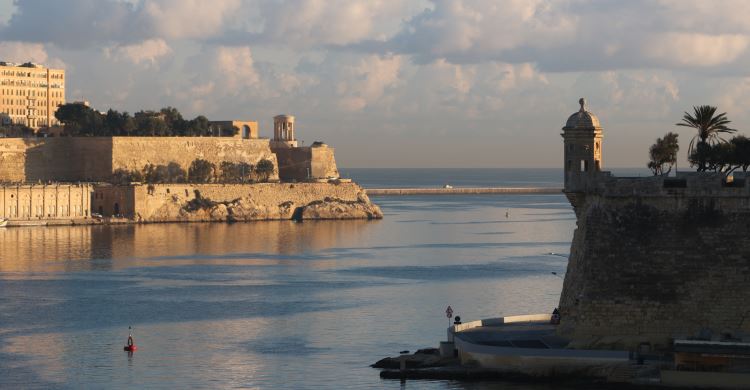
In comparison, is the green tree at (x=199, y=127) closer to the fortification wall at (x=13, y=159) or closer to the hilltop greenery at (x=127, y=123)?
the hilltop greenery at (x=127, y=123)

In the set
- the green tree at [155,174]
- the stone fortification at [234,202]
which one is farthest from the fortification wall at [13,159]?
the green tree at [155,174]

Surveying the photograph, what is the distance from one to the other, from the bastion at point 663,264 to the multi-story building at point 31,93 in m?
101

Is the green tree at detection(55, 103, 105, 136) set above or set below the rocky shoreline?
above

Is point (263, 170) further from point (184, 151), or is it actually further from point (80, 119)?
point (80, 119)

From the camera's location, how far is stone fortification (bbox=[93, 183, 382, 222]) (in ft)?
318

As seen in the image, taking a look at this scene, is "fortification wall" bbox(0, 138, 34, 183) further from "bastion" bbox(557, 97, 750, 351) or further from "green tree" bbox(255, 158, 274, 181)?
"bastion" bbox(557, 97, 750, 351)

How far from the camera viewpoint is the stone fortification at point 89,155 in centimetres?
10181

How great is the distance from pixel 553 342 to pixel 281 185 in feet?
243

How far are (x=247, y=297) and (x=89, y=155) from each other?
57.0 m

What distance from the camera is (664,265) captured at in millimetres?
30000

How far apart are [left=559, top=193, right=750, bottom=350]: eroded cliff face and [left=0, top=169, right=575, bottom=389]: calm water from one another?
2.23m

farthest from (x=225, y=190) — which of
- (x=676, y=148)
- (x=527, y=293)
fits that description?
(x=676, y=148)

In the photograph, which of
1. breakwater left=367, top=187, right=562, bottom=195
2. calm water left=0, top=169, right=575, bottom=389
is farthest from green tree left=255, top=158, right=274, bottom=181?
breakwater left=367, top=187, right=562, bottom=195

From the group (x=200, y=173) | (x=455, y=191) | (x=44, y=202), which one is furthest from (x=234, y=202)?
(x=455, y=191)
